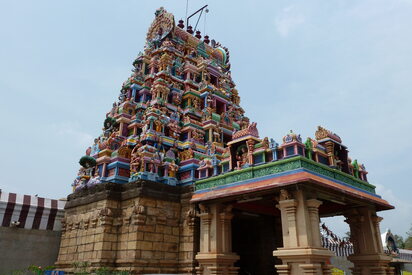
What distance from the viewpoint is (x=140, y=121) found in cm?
1977

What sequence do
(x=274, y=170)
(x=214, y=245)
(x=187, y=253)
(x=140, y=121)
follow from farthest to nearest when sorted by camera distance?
(x=140, y=121) < (x=187, y=253) < (x=214, y=245) < (x=274, y=170)

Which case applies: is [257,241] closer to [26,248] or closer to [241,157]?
[241,157]

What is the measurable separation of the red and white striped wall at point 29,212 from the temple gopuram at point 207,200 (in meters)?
1.97

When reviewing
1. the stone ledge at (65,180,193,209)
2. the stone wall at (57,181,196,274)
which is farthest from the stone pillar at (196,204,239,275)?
the stone ledge at (65,180,193,209)

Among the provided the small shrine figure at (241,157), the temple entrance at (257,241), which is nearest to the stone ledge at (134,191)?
the small shrine figure at (241,157)

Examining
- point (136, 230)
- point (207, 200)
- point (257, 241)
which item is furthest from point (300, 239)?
point (136, 230)

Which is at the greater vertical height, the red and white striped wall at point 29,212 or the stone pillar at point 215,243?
the red and white striped wall at point 29,212

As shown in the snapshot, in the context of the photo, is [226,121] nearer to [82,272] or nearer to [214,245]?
[214,245]

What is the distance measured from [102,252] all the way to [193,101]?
11.4 m

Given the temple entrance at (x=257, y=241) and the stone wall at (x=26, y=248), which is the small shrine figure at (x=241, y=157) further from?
the stone wall at (x=26, y=248)

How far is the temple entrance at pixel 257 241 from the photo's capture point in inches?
661

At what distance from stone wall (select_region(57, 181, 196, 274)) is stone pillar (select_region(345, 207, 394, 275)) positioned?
7.73m

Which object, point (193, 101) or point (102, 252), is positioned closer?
point (102, 252)

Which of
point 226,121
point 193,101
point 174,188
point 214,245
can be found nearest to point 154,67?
point 193,101
